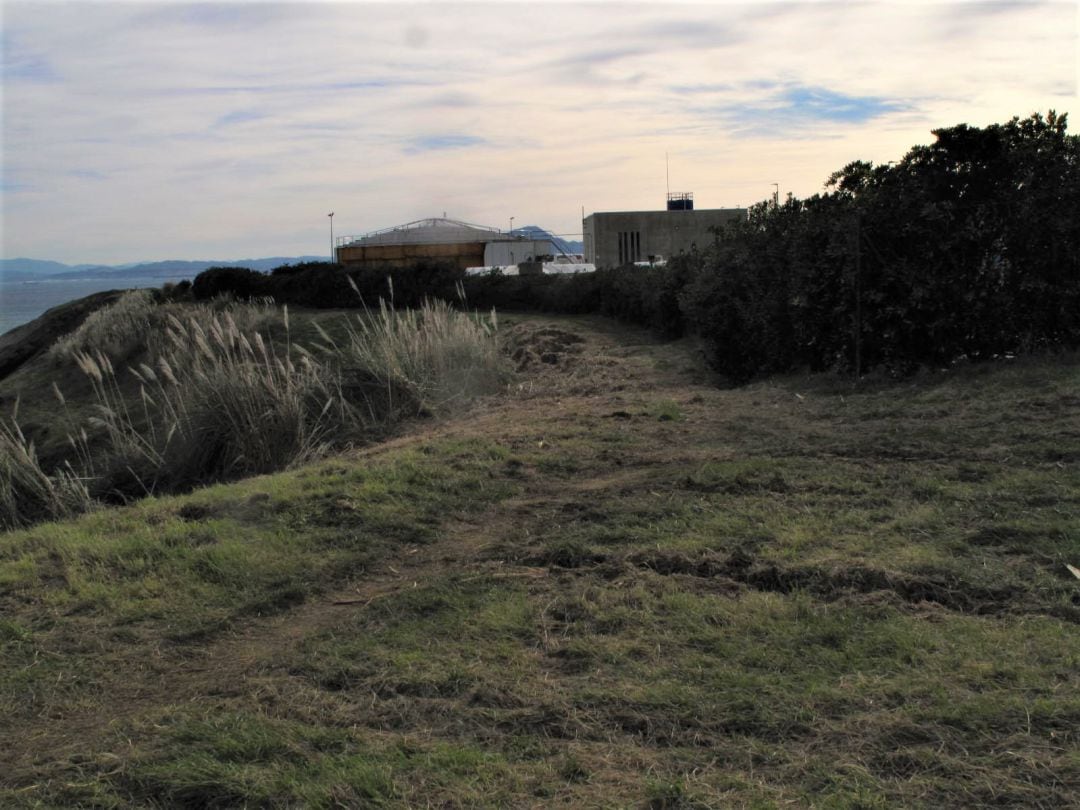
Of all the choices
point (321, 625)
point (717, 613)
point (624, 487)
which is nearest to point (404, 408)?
point (624, 487)

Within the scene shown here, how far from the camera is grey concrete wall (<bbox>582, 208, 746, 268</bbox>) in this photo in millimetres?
68438

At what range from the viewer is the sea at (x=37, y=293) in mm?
67250

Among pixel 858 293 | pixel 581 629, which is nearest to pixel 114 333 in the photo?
pixel 858 293

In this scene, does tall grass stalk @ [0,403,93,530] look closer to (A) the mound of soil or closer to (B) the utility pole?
(A) the mound of soil

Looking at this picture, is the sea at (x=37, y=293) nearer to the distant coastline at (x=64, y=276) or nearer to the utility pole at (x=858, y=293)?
the distant coastline at (x=64, y=276)

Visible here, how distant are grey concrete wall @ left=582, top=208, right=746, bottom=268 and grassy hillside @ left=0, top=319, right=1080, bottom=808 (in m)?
61.8

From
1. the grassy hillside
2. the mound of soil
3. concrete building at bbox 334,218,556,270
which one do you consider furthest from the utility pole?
concrete building at bbox 334,218,556,270

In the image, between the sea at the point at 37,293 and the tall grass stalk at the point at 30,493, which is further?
the sea at the point at 37,293

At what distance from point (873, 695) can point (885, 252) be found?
288 inches

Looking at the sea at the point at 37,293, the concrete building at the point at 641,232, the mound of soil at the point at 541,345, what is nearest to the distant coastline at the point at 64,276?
the sea at the point at 37,293

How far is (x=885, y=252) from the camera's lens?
9.95m

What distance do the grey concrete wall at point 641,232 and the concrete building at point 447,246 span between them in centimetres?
386

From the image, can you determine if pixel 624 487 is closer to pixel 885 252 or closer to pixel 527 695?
pixel 527 695

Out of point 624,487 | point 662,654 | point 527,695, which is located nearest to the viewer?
point 527,695
